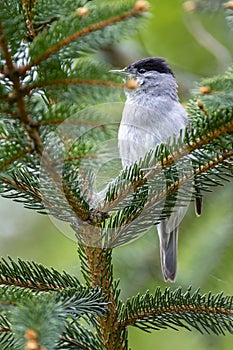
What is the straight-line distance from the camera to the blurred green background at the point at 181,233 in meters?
3.16

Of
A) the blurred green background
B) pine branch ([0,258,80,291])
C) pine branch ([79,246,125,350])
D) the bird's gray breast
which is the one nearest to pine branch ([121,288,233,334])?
pine branch ([79,246,125,350])

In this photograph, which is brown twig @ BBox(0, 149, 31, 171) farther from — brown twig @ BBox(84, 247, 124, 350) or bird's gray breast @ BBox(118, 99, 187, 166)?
bird's gray breast @ BBox(118, 99, 187, 166)

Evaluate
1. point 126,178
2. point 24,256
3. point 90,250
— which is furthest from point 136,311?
point 24,256

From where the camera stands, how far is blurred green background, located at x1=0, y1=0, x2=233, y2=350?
3.16 metres

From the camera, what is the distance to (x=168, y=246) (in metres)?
3.39

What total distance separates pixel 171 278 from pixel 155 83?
1.18m

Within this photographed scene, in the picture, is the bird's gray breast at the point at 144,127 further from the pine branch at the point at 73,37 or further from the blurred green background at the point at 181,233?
the pine branch at the point at 73,37

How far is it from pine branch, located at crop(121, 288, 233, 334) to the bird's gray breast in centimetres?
119

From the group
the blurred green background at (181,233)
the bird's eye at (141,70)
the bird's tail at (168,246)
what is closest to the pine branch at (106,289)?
the blurred green background at (181,233)

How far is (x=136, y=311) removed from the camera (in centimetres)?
182

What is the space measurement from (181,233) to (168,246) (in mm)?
254

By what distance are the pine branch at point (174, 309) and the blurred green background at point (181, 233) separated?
0.88 m

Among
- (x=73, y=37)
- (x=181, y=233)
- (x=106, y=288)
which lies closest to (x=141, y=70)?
(x=181, y=233)

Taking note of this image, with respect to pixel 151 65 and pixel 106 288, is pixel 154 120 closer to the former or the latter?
pixel 151 65
